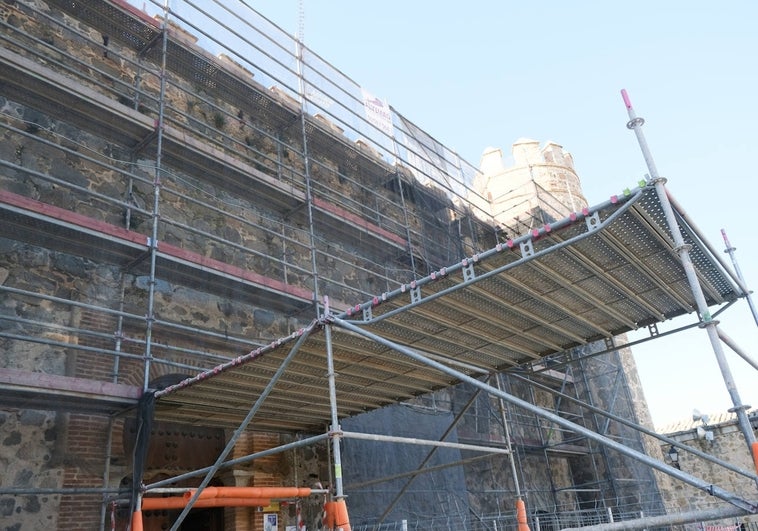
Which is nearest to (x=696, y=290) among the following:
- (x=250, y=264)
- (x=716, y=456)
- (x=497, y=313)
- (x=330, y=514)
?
(x=497, y=313)

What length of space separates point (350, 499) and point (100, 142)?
6.73 meters

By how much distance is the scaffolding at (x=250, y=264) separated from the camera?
5.81m

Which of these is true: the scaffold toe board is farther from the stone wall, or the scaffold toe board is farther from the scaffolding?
the stone wall

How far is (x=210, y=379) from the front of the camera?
6.79 metres

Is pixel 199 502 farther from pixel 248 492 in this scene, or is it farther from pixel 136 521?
pixel 136 521

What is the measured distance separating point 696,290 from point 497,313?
2.23 m

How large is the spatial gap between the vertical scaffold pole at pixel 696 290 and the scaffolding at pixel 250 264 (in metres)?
0.03

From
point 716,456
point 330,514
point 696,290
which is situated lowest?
point 330,514

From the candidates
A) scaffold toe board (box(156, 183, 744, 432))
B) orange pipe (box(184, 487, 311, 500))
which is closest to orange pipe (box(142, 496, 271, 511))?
orange pipe (box(184, 487, 311, 500))

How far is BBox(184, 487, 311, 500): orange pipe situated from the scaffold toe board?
103 cm

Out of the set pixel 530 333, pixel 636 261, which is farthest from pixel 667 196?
pixel 530 333

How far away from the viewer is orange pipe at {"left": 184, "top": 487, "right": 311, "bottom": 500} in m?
7.21

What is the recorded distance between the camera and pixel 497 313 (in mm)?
6461

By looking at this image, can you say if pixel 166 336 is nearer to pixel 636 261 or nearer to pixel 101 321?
pixel 101 321
